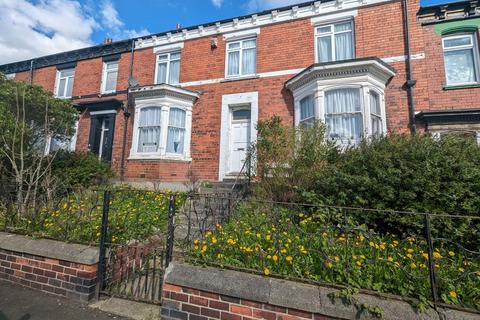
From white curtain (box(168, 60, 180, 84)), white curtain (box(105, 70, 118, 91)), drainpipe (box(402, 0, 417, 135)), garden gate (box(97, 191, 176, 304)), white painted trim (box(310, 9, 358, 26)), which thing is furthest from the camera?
white curtain (box(105, 70, 118, 91))

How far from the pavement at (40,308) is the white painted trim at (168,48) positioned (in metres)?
10.8

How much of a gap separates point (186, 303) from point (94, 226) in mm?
2151

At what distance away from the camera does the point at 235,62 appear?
11062 mm

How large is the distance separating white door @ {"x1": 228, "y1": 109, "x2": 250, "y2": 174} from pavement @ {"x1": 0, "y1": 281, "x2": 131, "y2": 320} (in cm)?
722

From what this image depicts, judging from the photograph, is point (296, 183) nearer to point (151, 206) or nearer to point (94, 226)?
point (151, 206)

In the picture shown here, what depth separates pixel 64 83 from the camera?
550 inches

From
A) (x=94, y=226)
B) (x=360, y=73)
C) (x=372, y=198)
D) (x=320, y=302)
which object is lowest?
(x=320, y=302)

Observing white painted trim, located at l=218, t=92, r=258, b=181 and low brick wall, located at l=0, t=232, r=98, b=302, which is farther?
white painted trim, located at l=218, t=92, r=258, b=181

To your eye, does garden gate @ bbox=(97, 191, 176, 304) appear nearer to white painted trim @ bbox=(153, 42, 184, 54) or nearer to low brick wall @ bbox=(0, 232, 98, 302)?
low brick wall @ bbox=(0, 232, 98, 302)

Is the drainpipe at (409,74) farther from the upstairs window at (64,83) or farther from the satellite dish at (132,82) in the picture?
the upstairs window at (64,83)

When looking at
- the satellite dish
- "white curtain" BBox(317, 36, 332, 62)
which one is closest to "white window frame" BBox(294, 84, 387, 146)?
"white curtain" BBox(317, 36, 332, 62)

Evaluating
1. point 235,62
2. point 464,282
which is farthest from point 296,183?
point 235,62

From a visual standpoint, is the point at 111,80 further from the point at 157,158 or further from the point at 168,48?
the point at 157,158

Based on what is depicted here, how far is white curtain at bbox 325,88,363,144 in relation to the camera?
8062 mm
